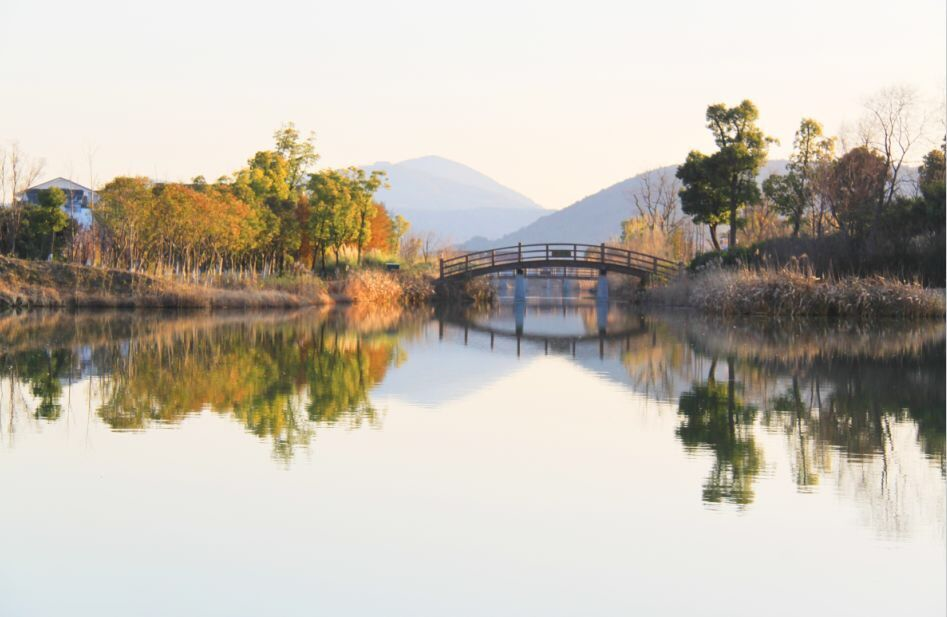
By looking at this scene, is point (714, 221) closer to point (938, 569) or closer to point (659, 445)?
point (659, 445)

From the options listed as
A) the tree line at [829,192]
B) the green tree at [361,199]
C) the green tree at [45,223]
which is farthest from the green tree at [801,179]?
the green tree at [45,223]

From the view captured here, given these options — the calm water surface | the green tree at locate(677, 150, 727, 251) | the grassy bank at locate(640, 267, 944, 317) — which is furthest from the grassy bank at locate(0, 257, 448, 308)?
the calm water surface

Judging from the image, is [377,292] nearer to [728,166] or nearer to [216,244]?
[216,244]

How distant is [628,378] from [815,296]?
715 inches

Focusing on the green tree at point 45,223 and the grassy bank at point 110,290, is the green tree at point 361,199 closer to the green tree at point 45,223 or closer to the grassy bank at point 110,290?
the grassy bank at point 110,290

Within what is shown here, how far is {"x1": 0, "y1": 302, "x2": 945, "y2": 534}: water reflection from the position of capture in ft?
33.4

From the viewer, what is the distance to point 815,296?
33875 millimetres

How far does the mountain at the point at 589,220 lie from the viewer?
499 feet

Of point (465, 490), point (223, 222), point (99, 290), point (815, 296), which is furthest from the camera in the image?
point (223, 222)

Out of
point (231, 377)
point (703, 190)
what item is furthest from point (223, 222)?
point (231, 377)

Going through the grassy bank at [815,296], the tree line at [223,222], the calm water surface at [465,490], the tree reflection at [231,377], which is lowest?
the calm water surface at [465,490]

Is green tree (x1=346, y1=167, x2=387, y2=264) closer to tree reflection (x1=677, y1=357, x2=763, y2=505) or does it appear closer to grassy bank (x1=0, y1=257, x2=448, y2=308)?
grassy bank (x1=0, y1=257, x2=448, y2=308)

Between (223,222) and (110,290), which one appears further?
(223,222)

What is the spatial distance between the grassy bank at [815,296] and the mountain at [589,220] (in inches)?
4357
